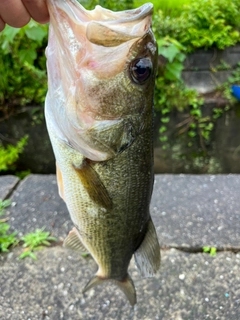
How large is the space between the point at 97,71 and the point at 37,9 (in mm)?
278

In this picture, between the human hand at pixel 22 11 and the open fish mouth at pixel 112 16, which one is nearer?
the open fish mouth at pixel 112 16

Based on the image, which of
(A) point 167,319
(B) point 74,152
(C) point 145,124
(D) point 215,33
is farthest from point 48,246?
(D) point 215,33

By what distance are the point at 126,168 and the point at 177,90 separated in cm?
292

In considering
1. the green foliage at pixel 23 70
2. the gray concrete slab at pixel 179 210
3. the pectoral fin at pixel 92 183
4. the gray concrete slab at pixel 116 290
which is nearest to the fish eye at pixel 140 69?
the pectoral fin at pixel 92 183

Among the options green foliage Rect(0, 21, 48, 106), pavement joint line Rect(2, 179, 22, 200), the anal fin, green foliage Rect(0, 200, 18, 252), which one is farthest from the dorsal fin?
green foliage Rect(0, 21, 48, 106)

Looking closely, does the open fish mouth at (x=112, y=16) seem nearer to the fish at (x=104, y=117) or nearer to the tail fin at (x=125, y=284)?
the fish at (x=104, y=117)

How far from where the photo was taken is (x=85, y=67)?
0.97 metres

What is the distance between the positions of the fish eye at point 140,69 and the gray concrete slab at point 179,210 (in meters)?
1.42

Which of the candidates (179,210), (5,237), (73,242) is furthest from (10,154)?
(73,242)

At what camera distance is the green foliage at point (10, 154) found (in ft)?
12.6

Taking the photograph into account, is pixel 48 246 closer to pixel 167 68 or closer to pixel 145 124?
pixel 145 124

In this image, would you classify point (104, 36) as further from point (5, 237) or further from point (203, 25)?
point (203, 25)

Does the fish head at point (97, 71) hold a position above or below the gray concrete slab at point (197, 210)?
above

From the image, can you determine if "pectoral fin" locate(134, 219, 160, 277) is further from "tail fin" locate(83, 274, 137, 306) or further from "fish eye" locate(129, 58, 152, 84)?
"fish eye" locate(129, 58, 152, 84)
